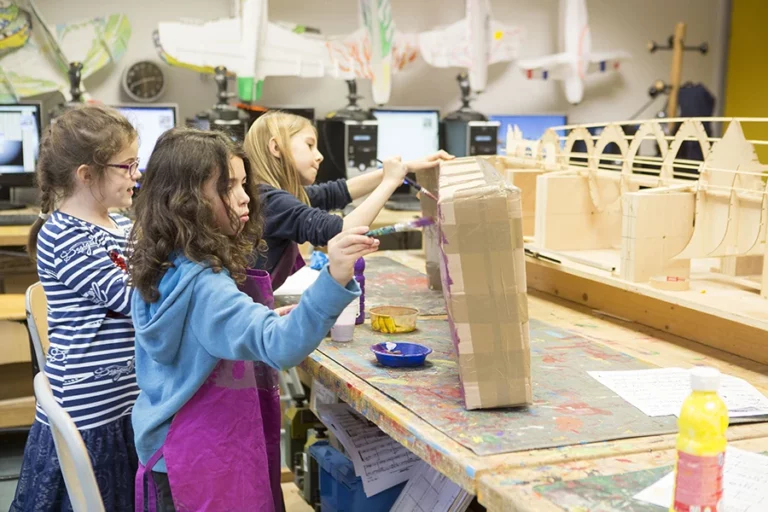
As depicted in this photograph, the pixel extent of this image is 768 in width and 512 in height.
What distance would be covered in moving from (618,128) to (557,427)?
1.49 m

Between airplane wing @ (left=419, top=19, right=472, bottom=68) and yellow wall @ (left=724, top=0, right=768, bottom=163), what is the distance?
7.19ft

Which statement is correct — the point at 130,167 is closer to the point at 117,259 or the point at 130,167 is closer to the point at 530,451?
the point at 117,259

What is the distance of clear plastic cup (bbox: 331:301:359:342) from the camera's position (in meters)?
2.09

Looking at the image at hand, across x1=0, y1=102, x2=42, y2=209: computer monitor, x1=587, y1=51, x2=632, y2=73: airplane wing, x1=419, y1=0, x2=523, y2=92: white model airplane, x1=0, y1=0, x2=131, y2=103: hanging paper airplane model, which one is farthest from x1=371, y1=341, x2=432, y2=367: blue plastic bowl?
x1=587, y1=51, x2=632, y2=73: airplane wing

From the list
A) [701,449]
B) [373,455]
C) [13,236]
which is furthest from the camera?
[13,236]

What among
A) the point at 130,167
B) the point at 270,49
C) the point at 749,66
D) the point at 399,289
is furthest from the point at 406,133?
the point at 130,167

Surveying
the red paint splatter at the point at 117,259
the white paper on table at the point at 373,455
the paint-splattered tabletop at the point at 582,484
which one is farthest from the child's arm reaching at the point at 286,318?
the white paper on table at the point at 373,455

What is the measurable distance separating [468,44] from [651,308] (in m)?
3.22

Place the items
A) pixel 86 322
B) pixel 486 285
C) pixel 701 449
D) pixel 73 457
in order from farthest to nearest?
pixel 86 322, pixel 486 285, pixel 73 457, pixel 701 449

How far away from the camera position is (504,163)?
11.0 ft

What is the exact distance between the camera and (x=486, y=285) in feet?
4.94

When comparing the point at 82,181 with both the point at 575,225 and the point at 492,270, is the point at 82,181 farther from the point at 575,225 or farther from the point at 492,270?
the point at 575,225

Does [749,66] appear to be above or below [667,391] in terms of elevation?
above

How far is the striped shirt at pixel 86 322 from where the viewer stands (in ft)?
6.57
